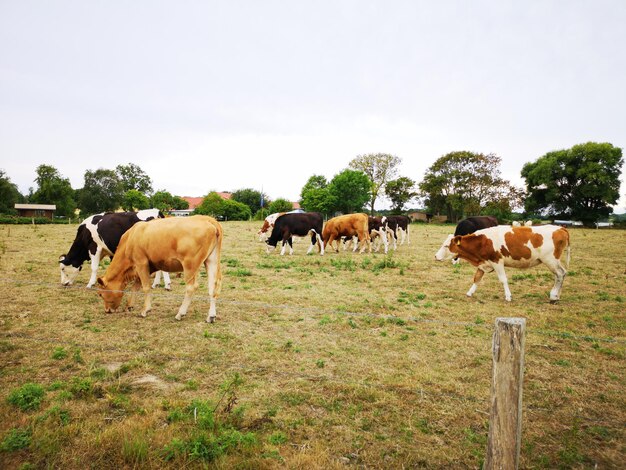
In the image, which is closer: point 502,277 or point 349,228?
point 502,277

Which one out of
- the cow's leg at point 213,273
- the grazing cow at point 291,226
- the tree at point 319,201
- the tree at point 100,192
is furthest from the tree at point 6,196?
the cow's leg at point 213,273

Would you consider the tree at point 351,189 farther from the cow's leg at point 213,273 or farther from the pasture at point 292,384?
the cow's leg at point 213,273

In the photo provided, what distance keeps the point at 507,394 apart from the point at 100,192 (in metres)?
82.7

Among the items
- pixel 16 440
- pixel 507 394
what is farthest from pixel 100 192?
pixel 507 394

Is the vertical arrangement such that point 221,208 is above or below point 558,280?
above

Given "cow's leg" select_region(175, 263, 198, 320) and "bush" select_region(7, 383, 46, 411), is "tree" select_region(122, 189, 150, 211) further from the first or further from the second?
"bush" select_region(7, 383, 46, 411)

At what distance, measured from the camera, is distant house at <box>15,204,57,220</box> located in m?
67.4

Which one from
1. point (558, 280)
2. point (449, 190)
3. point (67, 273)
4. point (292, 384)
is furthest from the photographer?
point (449, 190)

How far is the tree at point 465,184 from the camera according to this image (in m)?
58.8

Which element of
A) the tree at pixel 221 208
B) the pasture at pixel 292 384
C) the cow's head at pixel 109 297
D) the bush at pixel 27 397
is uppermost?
the tree at pixel 221 208

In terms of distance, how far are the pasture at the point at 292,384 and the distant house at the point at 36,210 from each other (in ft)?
247

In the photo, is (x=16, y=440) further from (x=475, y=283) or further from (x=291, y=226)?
(x=291, y=226)

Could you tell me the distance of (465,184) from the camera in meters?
61.1

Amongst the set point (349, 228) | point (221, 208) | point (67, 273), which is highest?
point (221, 208)
